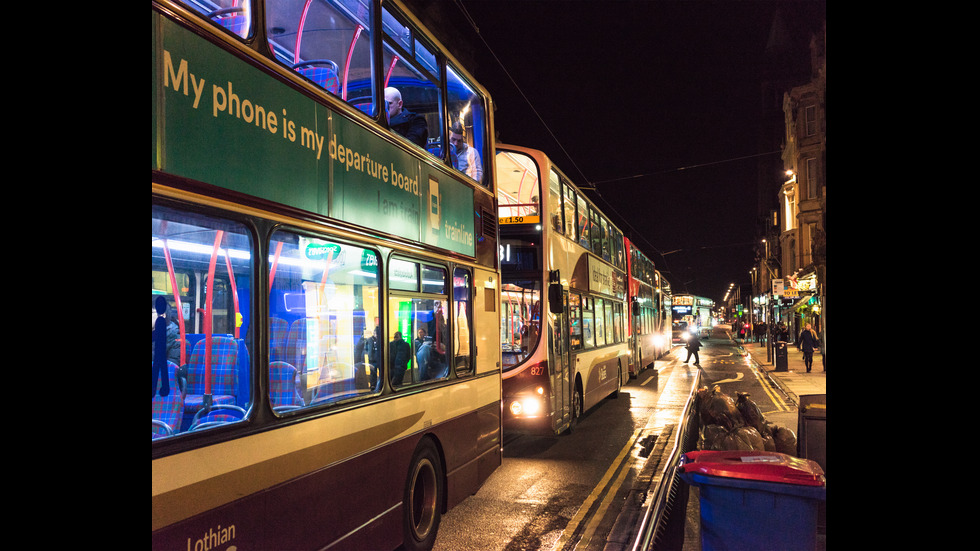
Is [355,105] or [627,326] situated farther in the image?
[627,326]

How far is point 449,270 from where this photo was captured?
6.30 m

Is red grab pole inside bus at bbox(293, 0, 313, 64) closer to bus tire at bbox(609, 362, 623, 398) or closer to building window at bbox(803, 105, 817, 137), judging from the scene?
bus tire at bbox(609, 362, 623, 398)

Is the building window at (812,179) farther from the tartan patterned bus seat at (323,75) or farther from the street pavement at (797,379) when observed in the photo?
the tartan patterned bus seat at (323,75)

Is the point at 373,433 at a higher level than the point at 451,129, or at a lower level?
lower

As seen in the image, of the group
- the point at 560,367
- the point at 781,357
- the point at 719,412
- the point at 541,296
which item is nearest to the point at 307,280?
the point at 719,412

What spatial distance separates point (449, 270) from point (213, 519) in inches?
136

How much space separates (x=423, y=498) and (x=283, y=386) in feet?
7.64

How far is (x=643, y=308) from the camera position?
23.3 m

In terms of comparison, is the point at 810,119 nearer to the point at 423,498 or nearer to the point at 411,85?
the point at 411,85

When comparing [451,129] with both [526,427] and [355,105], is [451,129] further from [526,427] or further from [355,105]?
[526,427]

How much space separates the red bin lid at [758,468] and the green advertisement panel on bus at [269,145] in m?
2.71
